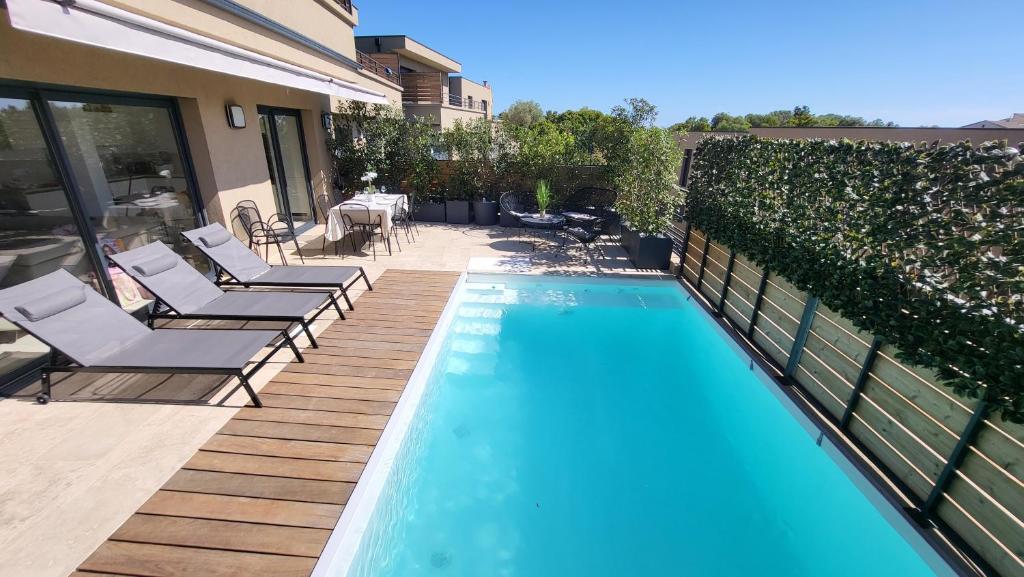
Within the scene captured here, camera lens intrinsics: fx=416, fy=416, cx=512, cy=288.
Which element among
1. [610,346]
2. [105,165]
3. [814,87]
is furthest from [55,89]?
[814,87]

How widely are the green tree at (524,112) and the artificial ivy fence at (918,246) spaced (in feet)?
146

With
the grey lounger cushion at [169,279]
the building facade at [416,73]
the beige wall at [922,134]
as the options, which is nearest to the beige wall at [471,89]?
the building facade at [416,73]

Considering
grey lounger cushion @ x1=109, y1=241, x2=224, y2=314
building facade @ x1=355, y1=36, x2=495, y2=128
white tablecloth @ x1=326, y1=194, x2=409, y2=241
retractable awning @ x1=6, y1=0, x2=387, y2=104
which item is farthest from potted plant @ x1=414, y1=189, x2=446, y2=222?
building facade @ x1=355, y1=36, x2=495, y2=128

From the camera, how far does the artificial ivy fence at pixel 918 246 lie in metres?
2.37

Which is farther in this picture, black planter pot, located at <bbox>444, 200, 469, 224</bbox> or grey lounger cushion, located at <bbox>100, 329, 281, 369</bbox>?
black planter pot, located at <bbox>444, 200, 469, 224</bbox>

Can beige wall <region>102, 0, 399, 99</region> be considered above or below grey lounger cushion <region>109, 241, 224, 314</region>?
above

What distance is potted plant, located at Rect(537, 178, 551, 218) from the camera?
9.46 meters

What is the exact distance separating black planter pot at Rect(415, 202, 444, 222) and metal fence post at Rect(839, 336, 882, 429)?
913 cm

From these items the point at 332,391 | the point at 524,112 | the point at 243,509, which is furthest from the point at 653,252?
the point at 524,112

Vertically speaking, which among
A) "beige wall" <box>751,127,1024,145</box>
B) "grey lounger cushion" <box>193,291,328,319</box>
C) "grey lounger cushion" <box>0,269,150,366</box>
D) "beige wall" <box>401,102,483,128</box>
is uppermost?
"beige wall" <box>401,102,483,128</box>

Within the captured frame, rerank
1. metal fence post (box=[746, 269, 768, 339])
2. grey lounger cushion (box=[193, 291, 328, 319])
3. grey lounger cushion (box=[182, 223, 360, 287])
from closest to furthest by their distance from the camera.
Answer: grey lounger cushion (box=[193, 291, 328, 319]) < metal fence post (box=[746, 269, 768, 339]) < grey lounger cushion (box=[182, 223, 360, 287])

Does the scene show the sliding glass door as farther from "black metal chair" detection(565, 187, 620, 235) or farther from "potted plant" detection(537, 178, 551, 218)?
"black metal chair" detection(565, 187, 620, 235)

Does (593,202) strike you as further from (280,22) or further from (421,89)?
(421,89)

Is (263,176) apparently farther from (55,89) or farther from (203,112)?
(55,89)
